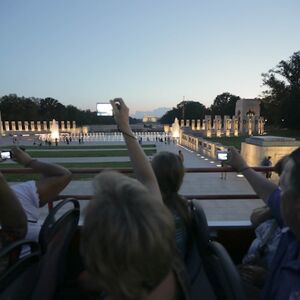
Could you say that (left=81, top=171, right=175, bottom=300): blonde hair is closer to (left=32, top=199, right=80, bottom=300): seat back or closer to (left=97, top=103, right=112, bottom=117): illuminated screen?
(left=32, top=199, right=80, bottom=300): seat back

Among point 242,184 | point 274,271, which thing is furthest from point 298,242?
point 242,184

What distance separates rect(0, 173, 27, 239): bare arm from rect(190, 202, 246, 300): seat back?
3.78 ft

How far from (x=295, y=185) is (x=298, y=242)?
32 cm

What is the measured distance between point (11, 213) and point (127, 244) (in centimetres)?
105

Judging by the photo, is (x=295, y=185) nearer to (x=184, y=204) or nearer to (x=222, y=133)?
(x=184, y=204)

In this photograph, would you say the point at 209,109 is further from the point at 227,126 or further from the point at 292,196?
the point at 292,196

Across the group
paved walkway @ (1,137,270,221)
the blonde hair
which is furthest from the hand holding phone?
paved walkway @ (1,137,270,221)

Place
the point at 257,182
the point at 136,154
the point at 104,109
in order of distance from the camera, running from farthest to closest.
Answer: the point at 104,109
the point at 257,182
the point at 136,154

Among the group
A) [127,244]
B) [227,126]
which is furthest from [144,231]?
[227,126]

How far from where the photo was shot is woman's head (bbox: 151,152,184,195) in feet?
7.13

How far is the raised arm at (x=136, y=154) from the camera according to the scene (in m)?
1.76

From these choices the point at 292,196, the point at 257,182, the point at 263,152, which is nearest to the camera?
the point at 292,196

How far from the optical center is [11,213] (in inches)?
67.8

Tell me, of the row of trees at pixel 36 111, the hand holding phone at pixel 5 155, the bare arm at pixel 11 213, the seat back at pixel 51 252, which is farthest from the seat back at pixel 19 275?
the row of trees at pixel 36 111
